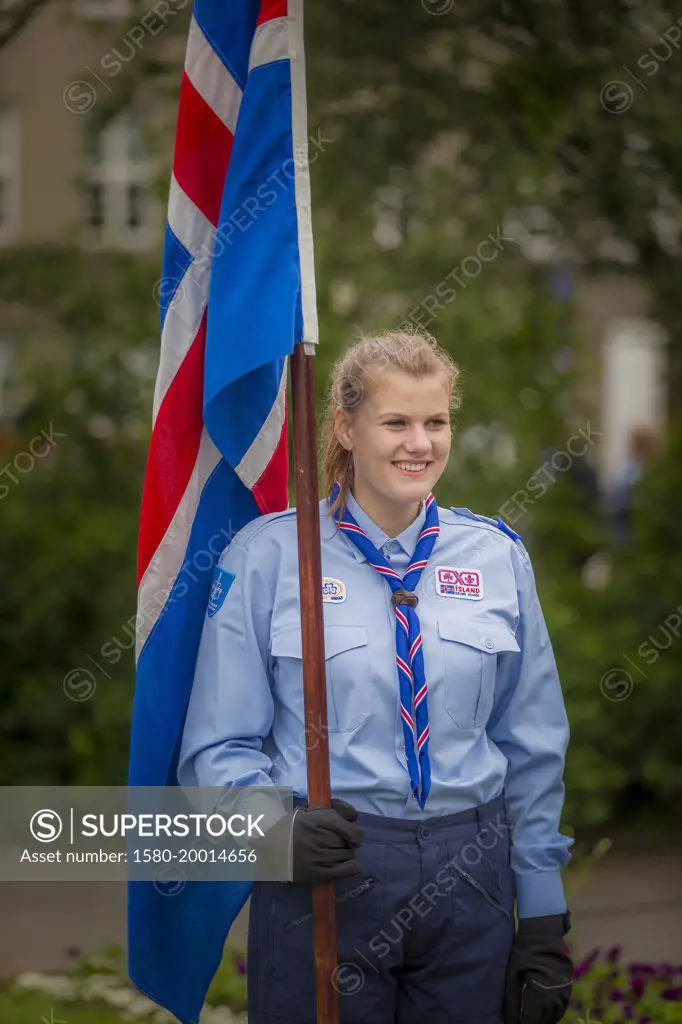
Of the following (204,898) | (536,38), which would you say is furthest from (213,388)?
(536,38)

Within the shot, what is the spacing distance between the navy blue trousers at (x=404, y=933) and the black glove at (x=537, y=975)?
0.03 meters

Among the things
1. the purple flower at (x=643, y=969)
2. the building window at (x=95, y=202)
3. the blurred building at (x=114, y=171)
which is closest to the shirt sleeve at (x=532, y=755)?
the purple flower at (x=643, y=969)

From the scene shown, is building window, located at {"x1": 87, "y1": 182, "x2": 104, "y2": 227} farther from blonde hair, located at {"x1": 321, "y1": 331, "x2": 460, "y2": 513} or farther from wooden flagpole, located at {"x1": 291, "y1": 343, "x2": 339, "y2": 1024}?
wooden flagpole, located at {"x1": 291, "y1": 343, "x2": 339, "y2": 1024}

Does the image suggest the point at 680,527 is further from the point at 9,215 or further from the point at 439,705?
the point at 9,215

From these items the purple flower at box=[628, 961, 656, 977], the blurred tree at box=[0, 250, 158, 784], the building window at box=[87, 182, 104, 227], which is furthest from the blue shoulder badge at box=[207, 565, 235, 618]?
the building window at box=[87, 182, 104, 227]

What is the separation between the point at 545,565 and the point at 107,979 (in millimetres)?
3307

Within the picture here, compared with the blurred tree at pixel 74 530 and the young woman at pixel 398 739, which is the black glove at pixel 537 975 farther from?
the blurred tree at pixel 74 530

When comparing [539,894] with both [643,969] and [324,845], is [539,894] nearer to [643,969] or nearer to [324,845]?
[324,845]

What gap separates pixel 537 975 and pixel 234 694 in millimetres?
836

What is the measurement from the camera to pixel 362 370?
9.34 feet

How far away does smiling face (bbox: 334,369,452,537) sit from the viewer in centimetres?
279

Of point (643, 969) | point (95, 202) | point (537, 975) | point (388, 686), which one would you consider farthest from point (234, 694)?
point (95, 202)

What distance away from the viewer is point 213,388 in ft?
9.47

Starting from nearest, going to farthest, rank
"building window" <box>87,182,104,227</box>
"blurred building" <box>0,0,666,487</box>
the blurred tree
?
1. "blurred building" <box>0,0,666,487</box>
2. "building window" <box>87,182,104,227</box>
3. the blurred tree
